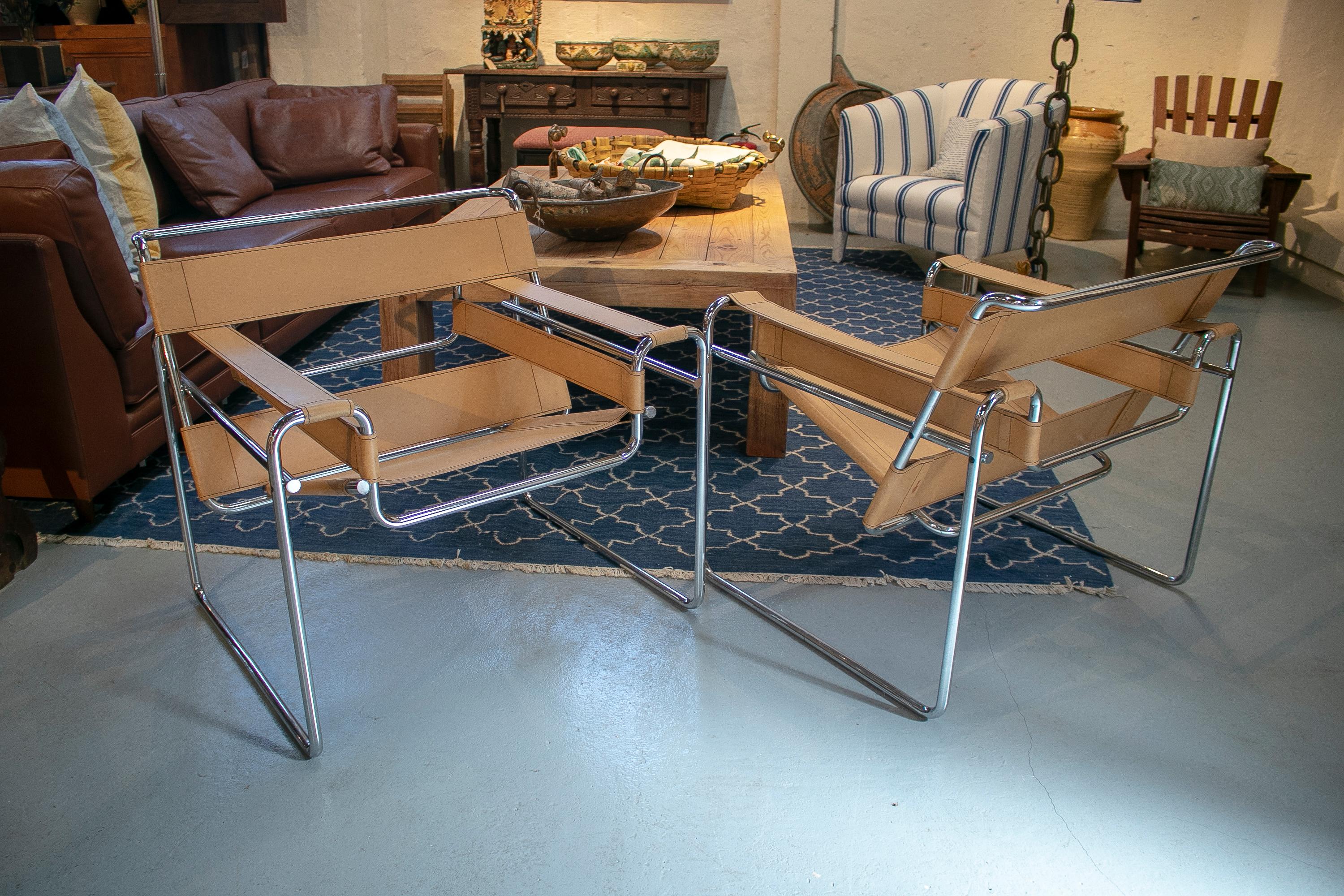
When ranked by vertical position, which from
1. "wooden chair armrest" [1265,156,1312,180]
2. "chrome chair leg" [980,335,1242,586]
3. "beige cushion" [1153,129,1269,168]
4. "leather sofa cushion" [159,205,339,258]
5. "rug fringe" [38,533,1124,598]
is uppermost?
"beige cushion" [1153,129,1269,168]

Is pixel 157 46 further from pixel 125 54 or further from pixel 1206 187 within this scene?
pixel 1206 187

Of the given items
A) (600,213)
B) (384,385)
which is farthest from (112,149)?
(384,385)

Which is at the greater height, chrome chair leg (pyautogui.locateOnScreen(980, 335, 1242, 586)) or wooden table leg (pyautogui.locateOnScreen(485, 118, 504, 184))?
wooden table leg (pyautogui.locateOnScreen(485, 118, 504, 184))

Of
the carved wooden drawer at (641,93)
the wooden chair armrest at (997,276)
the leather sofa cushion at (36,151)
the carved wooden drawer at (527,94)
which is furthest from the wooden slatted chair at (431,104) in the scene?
the wooden chair armrest at (997,276)

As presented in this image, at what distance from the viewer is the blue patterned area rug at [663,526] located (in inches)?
83.0

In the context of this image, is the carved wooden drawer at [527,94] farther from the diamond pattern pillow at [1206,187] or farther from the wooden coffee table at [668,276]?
the diamond pattern pillow at [1206,187]

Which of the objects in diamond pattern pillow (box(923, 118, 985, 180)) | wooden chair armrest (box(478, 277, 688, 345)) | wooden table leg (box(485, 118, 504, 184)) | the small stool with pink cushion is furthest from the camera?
wooden table leg (box(485, 118, 504, 184))

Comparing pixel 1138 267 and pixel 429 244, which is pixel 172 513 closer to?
pixel 429 244

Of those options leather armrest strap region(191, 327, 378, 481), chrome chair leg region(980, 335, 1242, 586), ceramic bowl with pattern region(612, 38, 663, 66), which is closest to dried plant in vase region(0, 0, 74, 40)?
ceramic bowl with pattern region(612, 38, 663, 66)

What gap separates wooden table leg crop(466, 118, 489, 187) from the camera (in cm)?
539

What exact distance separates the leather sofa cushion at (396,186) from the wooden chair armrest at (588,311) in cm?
198

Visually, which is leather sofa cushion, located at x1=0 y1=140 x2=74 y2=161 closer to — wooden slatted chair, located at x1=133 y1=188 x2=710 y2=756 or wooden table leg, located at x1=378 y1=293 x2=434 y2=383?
wooden table leg, located at x1=378 y1=293 x2=434 y2=383

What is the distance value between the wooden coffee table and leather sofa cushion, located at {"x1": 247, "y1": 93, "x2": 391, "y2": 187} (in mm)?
1623

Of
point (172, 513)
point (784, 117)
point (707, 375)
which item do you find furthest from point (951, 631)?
point (784, 117)
